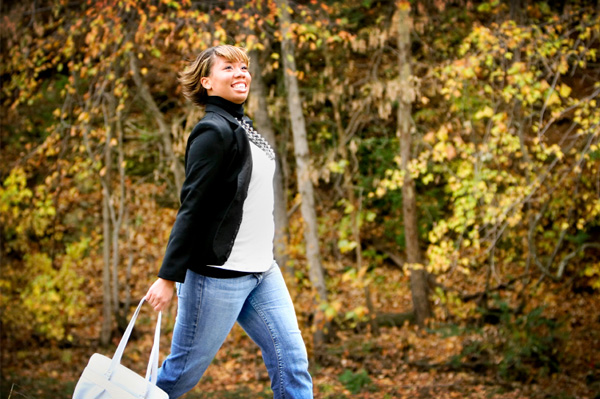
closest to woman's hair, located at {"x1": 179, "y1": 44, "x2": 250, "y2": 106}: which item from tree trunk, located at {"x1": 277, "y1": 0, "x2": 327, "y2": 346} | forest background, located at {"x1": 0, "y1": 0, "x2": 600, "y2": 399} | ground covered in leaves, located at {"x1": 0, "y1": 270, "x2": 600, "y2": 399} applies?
ground covered in leaves, located at {"x1": 0, "y1": 270, "x2": 600, "y2": 399}

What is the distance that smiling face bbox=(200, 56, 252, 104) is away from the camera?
245 centimetres

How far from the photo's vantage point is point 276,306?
2.53 metres

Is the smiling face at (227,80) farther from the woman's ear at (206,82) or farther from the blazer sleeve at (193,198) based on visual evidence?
the blazer sleeve at (193,198)

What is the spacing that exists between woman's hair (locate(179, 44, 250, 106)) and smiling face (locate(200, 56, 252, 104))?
21 mm

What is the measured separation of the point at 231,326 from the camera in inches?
96.4

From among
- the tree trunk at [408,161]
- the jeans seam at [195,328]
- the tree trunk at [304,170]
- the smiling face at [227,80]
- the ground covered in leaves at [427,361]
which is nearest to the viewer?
the jeans seam at [195,328]

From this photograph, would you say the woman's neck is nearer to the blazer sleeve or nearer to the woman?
the woman

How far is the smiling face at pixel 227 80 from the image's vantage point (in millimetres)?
2445

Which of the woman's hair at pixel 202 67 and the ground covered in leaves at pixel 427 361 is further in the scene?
the ground covered in leaves at pixel 427 361

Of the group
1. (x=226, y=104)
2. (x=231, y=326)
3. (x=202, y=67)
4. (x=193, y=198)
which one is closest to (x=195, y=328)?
(x=231, y=326)

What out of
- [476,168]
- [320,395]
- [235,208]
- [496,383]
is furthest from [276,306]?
[476,168]

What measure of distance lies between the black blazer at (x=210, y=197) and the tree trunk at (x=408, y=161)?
5.47 metres

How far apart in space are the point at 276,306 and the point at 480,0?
8085 mm

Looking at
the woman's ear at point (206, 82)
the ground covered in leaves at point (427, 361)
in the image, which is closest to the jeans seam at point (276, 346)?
the woman's ear at point (206, 82)
